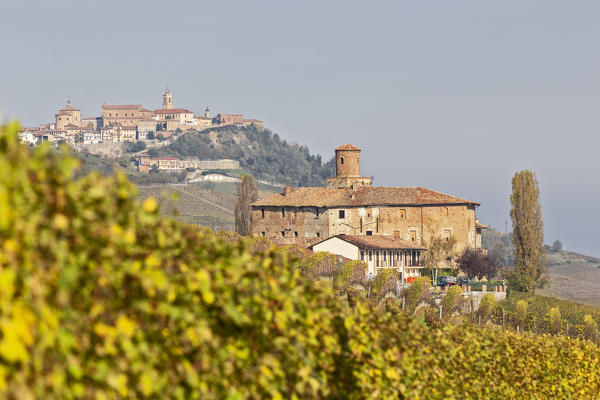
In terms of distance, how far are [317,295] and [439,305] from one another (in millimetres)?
54816

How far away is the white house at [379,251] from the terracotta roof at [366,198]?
13.9ft

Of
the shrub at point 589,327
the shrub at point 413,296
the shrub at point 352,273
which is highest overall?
the shrub at point 352,273

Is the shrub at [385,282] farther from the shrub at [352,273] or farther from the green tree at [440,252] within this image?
the green tree at [440,252]

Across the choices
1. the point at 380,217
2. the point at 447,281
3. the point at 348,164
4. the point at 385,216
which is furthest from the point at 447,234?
the point at 348,164

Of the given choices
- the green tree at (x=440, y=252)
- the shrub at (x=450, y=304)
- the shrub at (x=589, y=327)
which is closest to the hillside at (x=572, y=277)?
the green tree at (x=440, y=252)

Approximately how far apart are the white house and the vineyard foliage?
229 ft

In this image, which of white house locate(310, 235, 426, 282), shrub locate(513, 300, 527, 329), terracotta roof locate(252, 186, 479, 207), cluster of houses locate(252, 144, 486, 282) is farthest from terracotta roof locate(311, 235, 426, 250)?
shrub locate(513, 300, 527, 329)

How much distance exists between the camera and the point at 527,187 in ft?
303

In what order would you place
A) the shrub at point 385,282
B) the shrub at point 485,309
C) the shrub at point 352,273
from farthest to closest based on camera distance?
the shrub at point 485,309 → the shrub at point 352,273 → the shrub at point 385,282

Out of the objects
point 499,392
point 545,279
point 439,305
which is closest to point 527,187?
point 545,279

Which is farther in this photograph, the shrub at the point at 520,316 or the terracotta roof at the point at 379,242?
the terracotta roof at the point at 379,242

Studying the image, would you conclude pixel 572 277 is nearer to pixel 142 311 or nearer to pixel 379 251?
pixel 379 251

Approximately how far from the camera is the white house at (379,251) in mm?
81625

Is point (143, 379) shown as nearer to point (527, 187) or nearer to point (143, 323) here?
point (143, 323)
